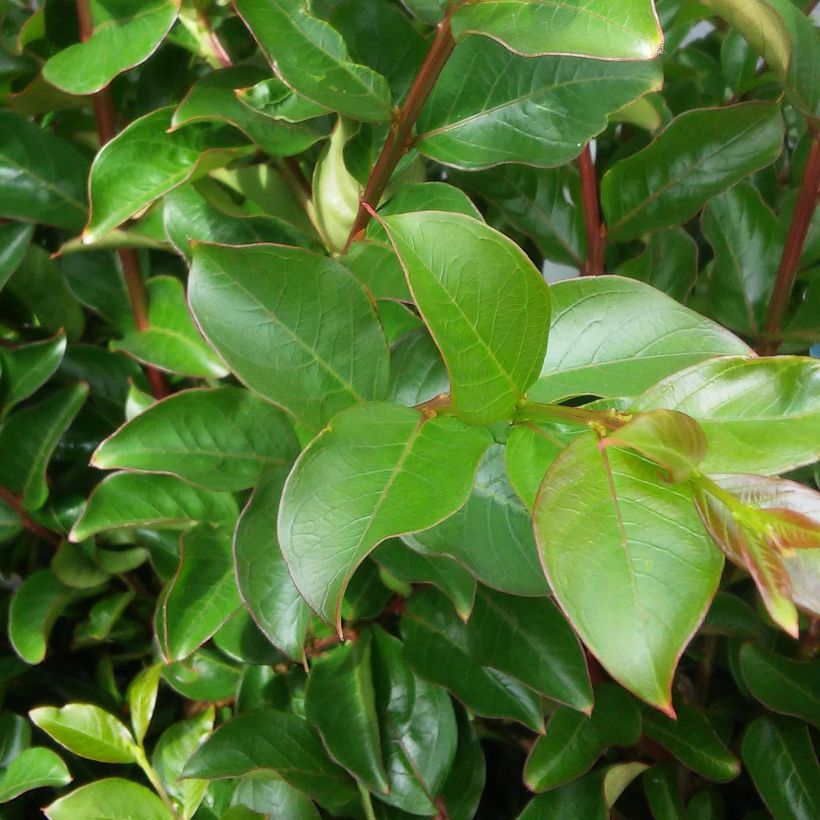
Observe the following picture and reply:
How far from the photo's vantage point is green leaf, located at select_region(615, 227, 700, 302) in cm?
54

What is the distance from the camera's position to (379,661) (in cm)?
54

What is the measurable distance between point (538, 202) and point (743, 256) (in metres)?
0.14

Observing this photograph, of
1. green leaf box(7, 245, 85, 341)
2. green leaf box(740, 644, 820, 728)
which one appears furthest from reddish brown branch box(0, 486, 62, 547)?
green leaf box(740, 644, 820, 728)

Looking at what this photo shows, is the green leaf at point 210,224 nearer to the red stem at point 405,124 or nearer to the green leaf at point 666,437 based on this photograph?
the red stem at point 405,124

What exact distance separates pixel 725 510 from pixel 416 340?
0.19 metres

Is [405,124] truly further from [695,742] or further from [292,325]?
[695,742]

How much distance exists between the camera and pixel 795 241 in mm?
542

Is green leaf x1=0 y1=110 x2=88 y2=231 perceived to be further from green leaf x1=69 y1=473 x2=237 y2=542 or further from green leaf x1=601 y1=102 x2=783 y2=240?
green leaf x1=601 y1=102 x2=783 y2=240

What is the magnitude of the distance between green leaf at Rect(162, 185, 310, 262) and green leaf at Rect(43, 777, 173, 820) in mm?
300

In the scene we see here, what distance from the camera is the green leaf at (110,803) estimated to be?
456 mm

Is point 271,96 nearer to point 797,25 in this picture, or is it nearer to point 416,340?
point 416,340

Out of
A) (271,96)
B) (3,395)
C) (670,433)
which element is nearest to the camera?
(670,433)

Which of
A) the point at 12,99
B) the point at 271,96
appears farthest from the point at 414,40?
the point at 12,99

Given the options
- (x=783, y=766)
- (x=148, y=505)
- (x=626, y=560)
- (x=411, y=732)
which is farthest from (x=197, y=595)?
(x=783, y=766)
